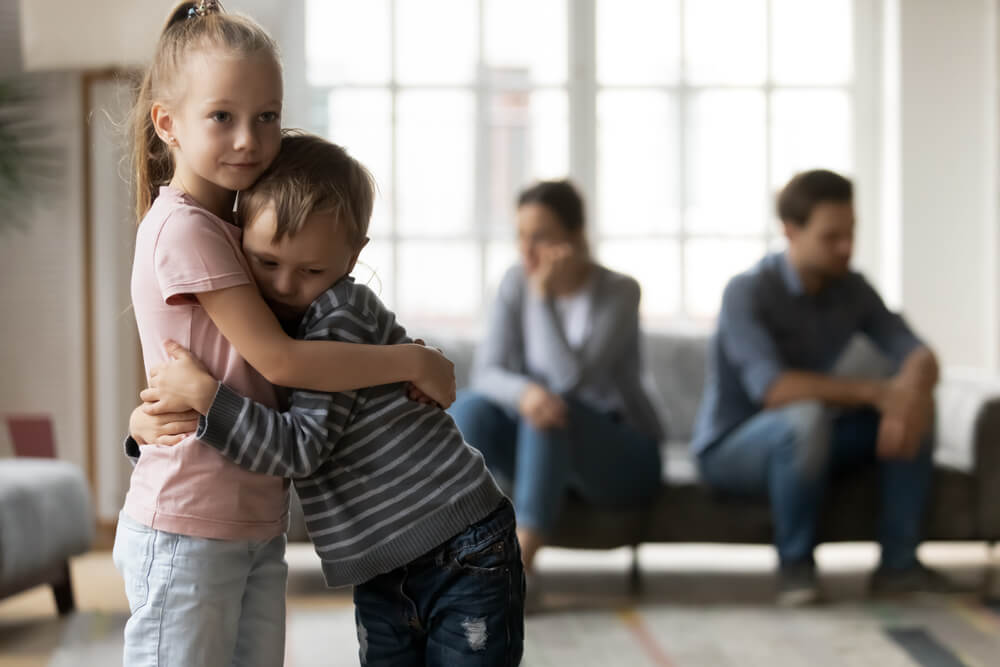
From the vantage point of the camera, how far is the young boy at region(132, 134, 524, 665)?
1216 millimetres

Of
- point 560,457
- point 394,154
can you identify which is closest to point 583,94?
point 394,154

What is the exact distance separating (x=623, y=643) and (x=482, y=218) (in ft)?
6.65

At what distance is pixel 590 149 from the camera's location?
13.6 ft

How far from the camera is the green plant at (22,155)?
3762 mm

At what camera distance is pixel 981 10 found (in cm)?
400

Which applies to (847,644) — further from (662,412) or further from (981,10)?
(981,10)

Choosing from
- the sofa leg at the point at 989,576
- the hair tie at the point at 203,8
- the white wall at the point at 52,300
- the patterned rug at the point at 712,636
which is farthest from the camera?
the white wall at the point at 52,300

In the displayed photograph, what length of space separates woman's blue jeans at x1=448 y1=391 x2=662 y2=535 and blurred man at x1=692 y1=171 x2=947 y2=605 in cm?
22

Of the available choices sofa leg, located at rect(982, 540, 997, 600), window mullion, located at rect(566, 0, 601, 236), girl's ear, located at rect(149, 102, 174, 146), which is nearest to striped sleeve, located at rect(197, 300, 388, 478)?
girl's ear, located at rect(149, 102, 174, 146)

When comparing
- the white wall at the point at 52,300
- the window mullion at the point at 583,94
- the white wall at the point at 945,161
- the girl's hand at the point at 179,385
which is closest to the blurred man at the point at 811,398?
the white wall at the point at 945,161

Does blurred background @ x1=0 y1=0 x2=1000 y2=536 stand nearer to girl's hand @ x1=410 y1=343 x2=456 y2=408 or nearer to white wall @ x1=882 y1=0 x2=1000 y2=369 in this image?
white wall @ x1=882 y1=0 x2=1000 y2=369

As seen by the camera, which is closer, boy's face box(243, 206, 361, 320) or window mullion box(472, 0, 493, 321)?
boy's face box(243, 206, 361, 320)

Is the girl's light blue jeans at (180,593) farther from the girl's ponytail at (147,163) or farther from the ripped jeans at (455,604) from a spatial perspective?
the girl's ponytail at (147,163)

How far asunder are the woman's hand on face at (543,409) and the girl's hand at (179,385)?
160 cm
